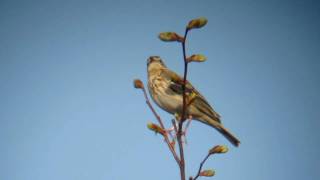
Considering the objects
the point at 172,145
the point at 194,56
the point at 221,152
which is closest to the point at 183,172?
the point at 172,145

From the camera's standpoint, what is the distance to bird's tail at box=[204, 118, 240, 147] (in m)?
4.50

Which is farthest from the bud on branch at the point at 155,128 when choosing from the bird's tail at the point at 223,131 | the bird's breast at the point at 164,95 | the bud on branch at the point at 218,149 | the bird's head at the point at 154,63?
the bird's head at the point at 154,63

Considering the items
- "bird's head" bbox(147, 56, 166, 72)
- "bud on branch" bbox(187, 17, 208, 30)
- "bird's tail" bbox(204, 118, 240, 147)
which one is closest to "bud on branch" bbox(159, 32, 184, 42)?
"bud on branch" bbox(187, 17, 208, 30)

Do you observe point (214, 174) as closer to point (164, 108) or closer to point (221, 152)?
point (221, 152)

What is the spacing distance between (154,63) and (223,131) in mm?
2187

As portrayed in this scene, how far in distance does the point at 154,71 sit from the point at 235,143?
2.18 meters

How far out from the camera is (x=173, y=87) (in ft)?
16.4

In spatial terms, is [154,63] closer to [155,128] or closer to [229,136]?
[229,136]

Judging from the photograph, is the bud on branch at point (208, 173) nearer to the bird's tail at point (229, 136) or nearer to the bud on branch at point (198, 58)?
the bud on branch at point (198, 58)

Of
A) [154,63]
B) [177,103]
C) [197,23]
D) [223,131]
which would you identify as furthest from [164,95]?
[197,23]

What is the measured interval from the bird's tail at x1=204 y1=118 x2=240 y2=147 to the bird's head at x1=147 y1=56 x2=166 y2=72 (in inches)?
64.3

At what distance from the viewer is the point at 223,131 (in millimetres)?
4859

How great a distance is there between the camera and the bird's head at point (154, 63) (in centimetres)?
626

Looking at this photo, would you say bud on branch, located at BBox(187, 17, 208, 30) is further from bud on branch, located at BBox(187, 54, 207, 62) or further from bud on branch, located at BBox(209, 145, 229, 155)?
bud on branch, located at BBox(209, 145, 229, 155)
